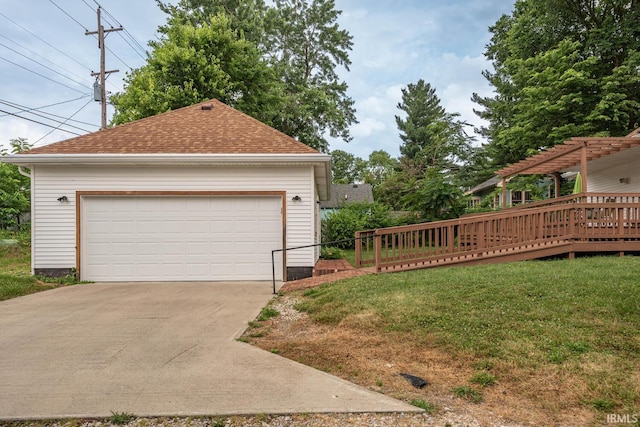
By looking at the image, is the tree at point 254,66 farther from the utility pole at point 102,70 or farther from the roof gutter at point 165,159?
the roof gutter at point 165,159

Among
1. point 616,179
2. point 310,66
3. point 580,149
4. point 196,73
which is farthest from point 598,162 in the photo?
point 310,66

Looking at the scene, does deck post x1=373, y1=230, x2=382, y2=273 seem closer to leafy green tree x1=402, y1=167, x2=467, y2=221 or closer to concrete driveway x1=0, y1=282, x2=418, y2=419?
concrete driveway x1=0, y1=282, x2=418, y2=419

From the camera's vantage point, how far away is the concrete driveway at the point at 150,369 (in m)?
2.44

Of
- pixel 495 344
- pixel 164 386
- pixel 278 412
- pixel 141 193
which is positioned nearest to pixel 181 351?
pixel 164 386

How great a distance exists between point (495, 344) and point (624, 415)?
3.37 ft

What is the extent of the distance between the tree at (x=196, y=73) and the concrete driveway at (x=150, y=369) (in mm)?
10882

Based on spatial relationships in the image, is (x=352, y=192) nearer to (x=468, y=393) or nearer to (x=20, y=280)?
(x=20, y=280)

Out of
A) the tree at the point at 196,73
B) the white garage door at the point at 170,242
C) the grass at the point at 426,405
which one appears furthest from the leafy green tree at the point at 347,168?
the grass at the point at 426,405

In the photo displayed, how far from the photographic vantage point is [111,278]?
7.74 metres

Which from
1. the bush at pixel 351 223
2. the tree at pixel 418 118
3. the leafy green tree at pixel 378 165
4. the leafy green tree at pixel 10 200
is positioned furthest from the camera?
the leafy green tree at pixel 378 165

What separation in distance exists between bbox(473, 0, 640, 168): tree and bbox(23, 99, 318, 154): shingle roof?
12610 millimetres

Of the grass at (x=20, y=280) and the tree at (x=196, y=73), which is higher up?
the tree at (x=196, y=73)

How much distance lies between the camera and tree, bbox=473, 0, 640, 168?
1349 centimetres

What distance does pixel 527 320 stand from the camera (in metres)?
3.58
